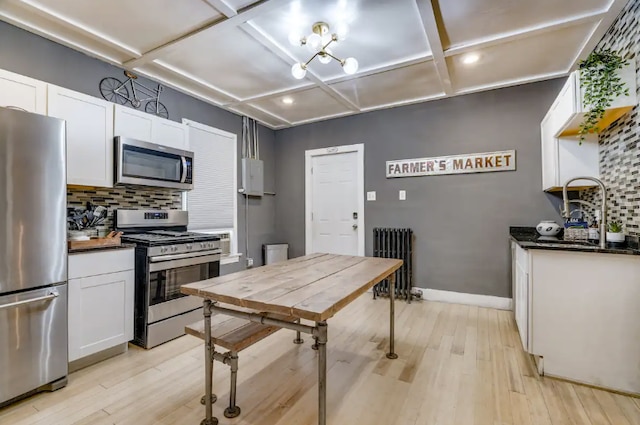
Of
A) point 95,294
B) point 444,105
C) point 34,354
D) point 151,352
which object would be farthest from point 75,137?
point 444,105

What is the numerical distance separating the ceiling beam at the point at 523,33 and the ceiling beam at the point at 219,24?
5.11ft

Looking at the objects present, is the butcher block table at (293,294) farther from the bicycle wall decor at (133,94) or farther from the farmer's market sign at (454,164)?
the bicycle wall decor at (133,94)

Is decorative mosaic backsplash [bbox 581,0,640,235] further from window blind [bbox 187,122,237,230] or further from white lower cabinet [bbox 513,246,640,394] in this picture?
window blind [bbox 187,122,237,230]

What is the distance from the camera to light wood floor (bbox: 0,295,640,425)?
168cm

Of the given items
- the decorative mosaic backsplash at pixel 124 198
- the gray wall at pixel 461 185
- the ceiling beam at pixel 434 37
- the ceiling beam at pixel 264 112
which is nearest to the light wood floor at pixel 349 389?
the gray wall at pixel 461 185

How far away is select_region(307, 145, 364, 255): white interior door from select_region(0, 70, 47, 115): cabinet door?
316cm

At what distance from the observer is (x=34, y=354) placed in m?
1.85

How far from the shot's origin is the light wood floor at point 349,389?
1.68m

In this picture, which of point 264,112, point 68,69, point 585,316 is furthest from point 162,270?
point 585,316

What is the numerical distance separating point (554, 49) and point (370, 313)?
3077 mm

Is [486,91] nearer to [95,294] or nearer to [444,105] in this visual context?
[444,105]

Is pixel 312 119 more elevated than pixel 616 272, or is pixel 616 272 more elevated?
pixel 312 119

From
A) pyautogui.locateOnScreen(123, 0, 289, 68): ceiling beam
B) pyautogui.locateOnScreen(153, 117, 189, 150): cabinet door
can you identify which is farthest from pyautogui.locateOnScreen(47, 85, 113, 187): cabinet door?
pyautogui.locateOnScreen(123, 0, 289, 68): ceiling beam

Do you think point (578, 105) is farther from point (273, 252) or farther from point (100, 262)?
point (273, 252)
